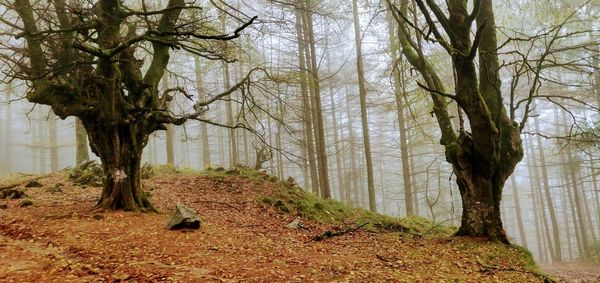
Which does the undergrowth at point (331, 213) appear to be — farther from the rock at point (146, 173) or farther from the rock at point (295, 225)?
the rock at point (146, 173)

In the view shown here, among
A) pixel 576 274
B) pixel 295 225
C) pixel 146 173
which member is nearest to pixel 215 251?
pixel 295 225

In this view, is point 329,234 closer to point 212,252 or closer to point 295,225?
point 295,225

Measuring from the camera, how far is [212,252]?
4.86m

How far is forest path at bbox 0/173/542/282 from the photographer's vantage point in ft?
12.5

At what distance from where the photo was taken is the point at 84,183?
9.52 meters

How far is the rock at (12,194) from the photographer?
25.3 feet

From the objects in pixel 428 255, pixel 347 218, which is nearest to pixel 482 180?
pixel 428 255

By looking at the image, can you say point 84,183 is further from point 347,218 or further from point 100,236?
point 347,218

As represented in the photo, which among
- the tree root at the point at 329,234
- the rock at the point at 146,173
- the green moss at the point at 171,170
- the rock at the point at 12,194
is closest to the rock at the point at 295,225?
the tree root at the point at 329,234

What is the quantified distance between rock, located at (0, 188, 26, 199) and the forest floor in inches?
13.4

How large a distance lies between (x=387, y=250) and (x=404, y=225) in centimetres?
340

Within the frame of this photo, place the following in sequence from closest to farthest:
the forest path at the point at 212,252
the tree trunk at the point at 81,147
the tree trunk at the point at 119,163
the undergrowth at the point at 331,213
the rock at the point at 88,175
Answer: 1. the forest path at the point at 212,252
2. the tree trunk at the point at 119,163
3. the undergrowth at the point at 331,213
4. the rock at the point at 88,175
5. the tree trunk at the point at 81,147

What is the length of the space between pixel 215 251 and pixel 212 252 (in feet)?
0.23

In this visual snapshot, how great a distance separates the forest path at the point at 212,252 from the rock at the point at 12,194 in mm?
460
